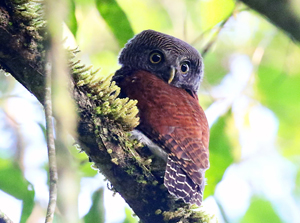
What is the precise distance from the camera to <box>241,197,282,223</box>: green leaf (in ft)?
8.39

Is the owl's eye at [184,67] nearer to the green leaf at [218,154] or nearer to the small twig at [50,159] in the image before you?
the green leaf at [218,154]

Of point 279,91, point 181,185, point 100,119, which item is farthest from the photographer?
point 279,91

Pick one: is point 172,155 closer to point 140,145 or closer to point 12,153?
point 140,145

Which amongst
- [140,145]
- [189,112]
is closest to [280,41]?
[189,112]

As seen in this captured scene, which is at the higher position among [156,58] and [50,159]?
[156,58]

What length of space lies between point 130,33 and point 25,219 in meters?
1.34

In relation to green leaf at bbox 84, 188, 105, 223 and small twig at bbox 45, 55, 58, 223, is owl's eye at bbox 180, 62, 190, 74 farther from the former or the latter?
small twig at bbox 45, 55, 58, 223

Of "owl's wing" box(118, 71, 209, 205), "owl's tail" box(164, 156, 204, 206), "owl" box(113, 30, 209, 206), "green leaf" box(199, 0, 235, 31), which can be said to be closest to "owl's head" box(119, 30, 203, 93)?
"owl" box(113, 30, 209, 206)

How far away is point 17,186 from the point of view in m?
2.08

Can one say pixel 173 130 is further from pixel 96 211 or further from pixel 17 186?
pixel 17 186

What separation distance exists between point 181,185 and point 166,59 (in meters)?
1.62

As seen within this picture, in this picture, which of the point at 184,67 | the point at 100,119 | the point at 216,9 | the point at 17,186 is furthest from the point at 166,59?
the point at 17,186

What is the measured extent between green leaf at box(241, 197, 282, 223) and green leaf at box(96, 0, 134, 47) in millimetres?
1591

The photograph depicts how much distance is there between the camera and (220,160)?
8.71ft
